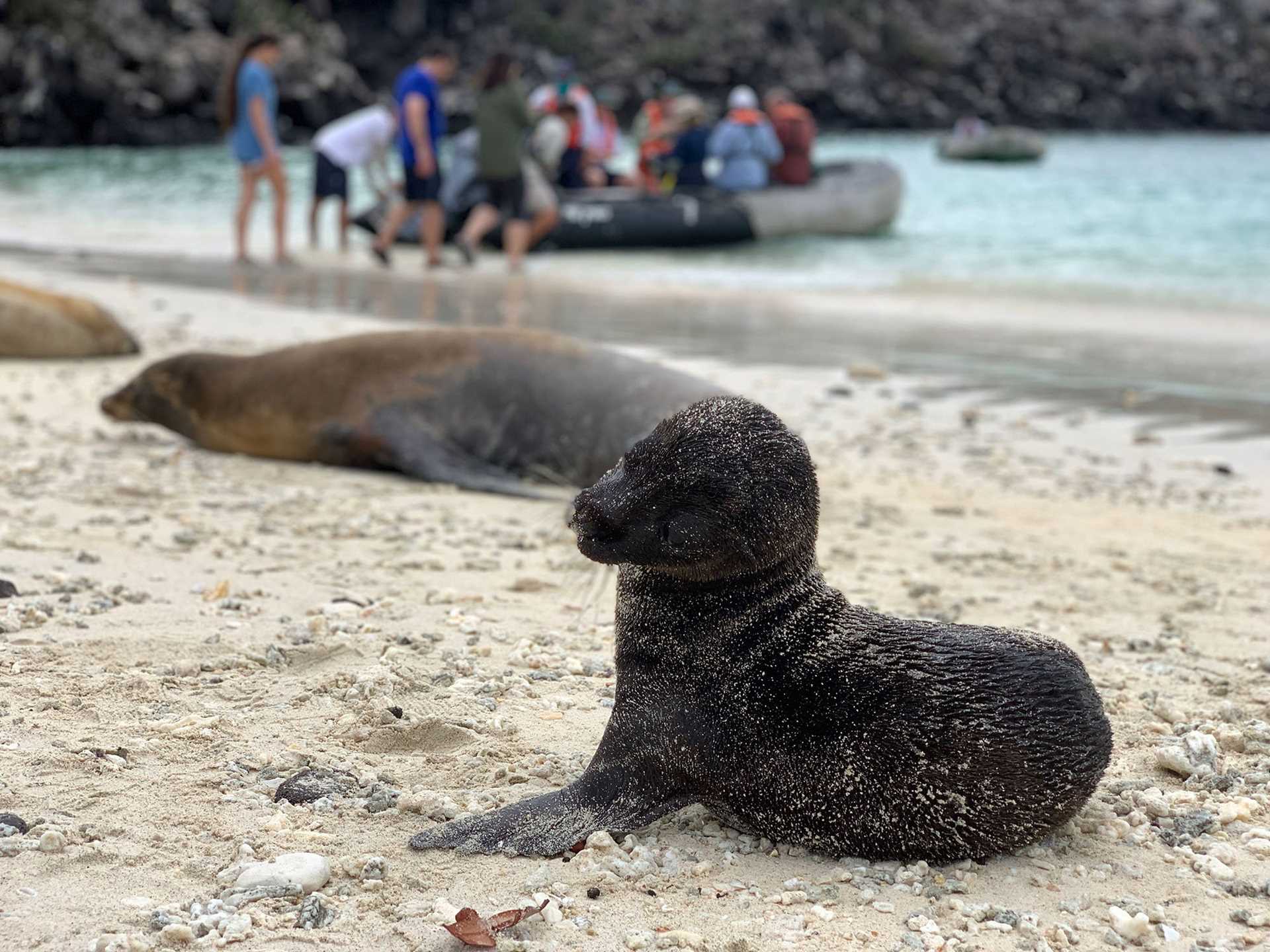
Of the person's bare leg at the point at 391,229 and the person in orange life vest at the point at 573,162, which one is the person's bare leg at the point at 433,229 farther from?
the person in orange life vest at the point at 573,162

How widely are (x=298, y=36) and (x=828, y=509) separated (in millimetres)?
63468

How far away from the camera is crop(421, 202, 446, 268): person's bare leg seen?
15531mm

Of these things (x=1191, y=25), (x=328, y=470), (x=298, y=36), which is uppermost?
(x=1191, y=25)

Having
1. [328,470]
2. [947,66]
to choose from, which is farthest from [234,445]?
[947,66]

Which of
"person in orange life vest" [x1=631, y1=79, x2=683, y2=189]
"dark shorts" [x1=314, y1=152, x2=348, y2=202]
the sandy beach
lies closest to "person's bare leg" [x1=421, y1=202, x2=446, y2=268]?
"dark shorts" [x1=314, y1=152, x2=348, y2=202]

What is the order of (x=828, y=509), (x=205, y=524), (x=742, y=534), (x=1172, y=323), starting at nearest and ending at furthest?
(x=742, y=534) < (x=205, y=524) < (x=828, y=509) < (x=1172, y=323)

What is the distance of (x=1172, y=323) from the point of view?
12812 mm

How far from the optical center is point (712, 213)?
61.5 ft

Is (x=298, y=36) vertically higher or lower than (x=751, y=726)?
higher

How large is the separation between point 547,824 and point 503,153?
12.7 metres

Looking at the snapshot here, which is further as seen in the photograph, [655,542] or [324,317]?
[324,317]

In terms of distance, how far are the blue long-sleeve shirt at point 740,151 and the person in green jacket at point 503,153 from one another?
15.4 ft

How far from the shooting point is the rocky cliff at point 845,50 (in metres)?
64.8

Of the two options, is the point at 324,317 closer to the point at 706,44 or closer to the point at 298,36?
the point at 298,36
